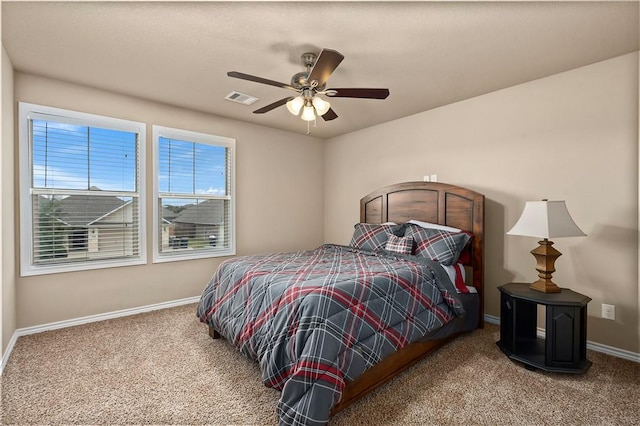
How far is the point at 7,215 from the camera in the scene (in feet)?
8.41

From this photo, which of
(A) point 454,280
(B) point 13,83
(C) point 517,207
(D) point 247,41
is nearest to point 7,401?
(B) point 13,83

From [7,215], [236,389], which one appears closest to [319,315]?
[236,389]

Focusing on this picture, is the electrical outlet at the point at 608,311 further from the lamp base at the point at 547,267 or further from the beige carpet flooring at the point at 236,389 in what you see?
the lamp base at the point at 547,267

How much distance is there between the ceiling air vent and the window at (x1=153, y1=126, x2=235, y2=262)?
76 cm

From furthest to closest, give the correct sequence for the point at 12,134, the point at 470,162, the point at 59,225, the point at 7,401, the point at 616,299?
1. the point at 470,162
2. the point at 59,225
3. the point at 12,134
4. the point at 616,299
5. the point at 7,401

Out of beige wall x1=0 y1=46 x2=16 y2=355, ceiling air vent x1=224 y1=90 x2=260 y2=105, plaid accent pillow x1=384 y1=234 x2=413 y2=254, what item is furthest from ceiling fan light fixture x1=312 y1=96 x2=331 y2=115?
beige wall x1=0 y1=46 x2=16 y2=355

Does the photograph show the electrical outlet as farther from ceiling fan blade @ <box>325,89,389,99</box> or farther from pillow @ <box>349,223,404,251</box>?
ceiling fan blade @ <box>325,89,389,99</box>

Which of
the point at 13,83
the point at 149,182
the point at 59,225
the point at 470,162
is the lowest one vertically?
the point at 59,225

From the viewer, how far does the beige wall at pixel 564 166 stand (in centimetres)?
251

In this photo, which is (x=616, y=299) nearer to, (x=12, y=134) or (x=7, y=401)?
(x=7, y=401)

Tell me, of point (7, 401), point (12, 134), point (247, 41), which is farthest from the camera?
point (12, 134)

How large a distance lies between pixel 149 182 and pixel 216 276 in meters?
1.64

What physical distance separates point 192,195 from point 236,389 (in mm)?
2649

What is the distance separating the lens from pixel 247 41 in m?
2.32
